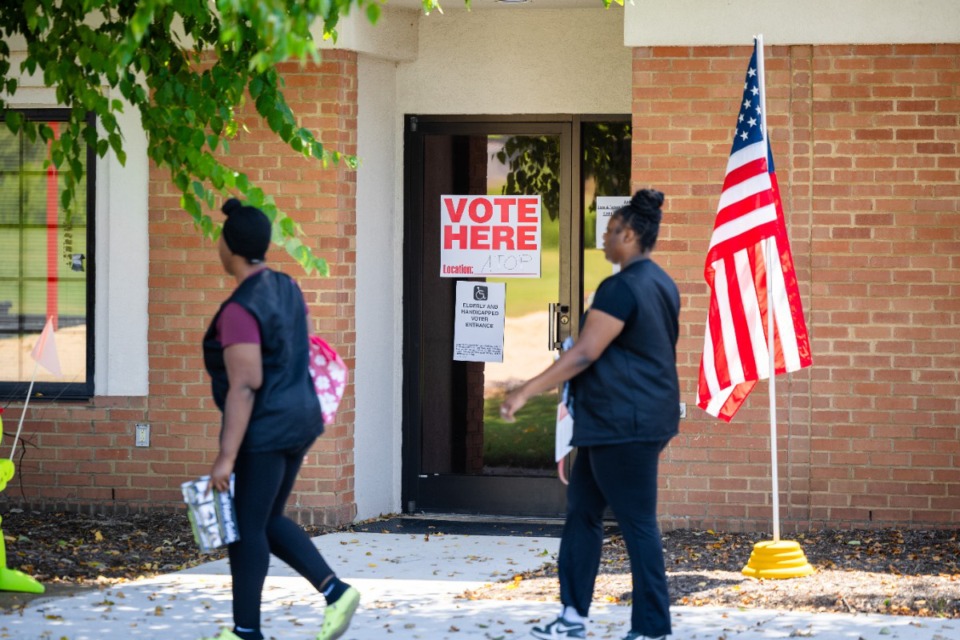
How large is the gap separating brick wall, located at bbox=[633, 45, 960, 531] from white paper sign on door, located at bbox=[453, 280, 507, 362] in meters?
1.40

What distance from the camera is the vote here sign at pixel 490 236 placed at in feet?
31.6

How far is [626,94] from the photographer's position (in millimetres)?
9469

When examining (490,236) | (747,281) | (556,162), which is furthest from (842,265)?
(490,236)

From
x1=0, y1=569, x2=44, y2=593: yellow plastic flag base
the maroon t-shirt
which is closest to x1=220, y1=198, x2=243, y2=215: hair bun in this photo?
the maroon t-shirt

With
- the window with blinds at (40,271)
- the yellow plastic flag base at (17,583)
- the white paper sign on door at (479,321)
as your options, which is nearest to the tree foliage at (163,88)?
the yellow plastic flag base at (17,583)

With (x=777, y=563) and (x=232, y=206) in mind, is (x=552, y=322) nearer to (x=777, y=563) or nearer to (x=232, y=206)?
(x=777, y=563)

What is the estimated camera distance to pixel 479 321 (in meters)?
9.72

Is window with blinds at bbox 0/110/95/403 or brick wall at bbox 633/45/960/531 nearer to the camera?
brick wall at bbox 633/45/960/531

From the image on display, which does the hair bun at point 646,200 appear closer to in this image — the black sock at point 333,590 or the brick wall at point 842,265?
the black sock at point 333,590

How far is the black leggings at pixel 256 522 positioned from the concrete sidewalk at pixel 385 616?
30.3 inches

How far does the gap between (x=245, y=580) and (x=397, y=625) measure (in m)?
1.18

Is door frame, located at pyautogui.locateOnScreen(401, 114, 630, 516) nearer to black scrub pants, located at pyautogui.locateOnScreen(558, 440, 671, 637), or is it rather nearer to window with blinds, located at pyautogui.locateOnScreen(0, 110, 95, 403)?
window with blinds, located at pyautogui.locateOnScreen(0, 110, 95, 403)

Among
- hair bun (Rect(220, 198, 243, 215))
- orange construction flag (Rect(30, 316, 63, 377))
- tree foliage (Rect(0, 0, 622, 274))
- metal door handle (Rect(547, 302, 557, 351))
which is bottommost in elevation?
orange construction flag (Rect(30, 316, 63, 377))

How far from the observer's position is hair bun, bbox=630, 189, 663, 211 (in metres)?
5.66
